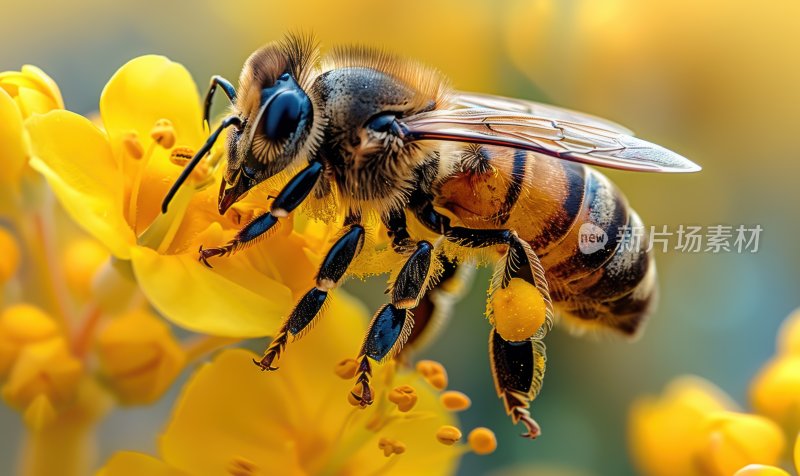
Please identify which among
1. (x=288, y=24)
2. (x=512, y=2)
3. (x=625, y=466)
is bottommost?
(x=625, y=466)

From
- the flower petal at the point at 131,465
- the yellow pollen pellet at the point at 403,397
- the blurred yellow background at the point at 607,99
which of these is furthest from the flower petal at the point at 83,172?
the blurred yellow background at the point at 607,99

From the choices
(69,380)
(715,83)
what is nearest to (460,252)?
(69,380)

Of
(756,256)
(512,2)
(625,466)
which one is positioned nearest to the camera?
(625,466)

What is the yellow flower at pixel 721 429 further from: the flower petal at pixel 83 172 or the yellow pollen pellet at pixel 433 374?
the flower petal at pixel 83 172

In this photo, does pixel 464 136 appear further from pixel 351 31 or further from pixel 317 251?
pixel 351 31

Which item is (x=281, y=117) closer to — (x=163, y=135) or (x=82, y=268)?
(x=163, y=135)

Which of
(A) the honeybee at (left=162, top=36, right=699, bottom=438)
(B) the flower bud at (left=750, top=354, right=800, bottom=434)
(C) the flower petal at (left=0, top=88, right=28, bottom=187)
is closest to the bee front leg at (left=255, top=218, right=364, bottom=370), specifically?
(A) the honeybee at (left=162, top=36, right=699, bottom=438)

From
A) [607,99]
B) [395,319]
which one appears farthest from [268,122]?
[607,99]

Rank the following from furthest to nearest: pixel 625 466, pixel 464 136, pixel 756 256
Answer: pixel 756 256, pixel 625 466, pixel 464 136
